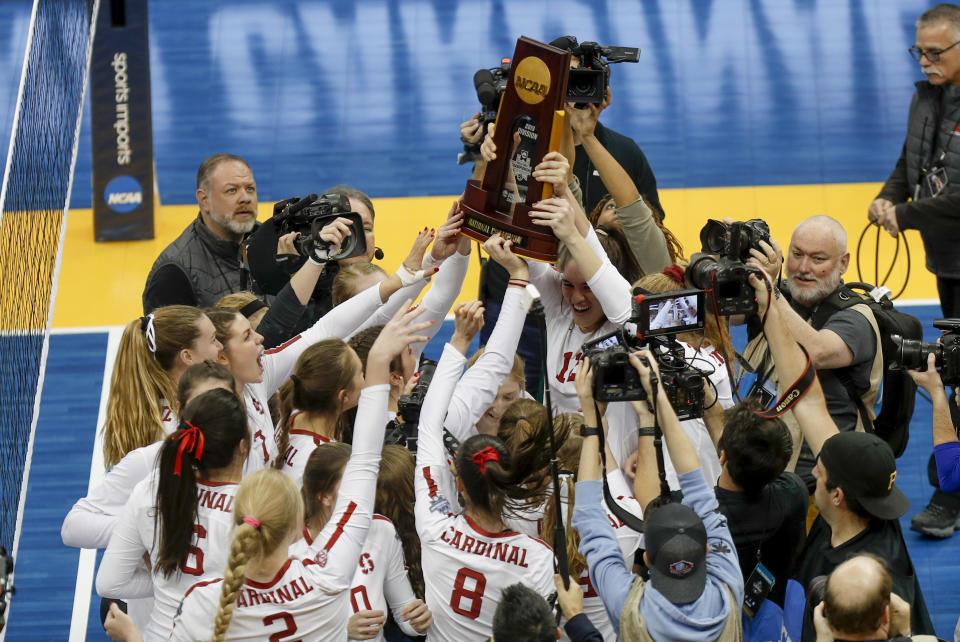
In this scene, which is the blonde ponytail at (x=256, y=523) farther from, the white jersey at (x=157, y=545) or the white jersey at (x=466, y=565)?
the white jersey at (x=466, y=565)

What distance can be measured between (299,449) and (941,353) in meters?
2.57

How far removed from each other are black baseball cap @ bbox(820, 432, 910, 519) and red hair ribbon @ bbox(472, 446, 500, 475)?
3.94 feet

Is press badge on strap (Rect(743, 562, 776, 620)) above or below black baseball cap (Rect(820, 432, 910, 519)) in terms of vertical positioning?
below

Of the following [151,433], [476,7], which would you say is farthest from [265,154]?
[151,433]

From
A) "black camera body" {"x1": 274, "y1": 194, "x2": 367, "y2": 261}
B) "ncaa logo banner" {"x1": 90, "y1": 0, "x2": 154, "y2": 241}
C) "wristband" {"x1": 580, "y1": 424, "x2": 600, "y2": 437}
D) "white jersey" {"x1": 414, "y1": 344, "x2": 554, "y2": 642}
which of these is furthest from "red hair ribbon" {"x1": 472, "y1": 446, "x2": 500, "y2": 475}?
"ncaa logo banner" {"x1": 90, "y1": 0, "x2": 154, "y2": 241}

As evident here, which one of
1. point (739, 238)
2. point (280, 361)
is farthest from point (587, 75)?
point (280, 361)

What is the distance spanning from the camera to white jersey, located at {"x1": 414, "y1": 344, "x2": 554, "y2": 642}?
4543mm

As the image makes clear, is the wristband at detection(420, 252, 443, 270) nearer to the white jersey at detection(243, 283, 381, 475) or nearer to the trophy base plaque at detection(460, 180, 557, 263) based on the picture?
the white jersey at detection(243, 283, 381, 475)

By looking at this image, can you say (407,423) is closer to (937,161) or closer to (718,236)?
(718,236)

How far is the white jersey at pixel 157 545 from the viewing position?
441cm

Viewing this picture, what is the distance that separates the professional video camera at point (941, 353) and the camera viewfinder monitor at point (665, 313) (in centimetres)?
101

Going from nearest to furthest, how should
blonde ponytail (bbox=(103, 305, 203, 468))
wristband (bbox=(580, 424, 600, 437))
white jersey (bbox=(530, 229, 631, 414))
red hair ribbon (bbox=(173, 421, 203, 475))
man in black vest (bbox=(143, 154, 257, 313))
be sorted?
1. red hair ribbon (bbox=(173, 421, 203, 475))
2. wristband (bbox=(580, 424, 600, 437))
3. blonde ponytail (bbox=(103, 305, 203, 468))
4. white jersey (bbox=(530, 229, 631, 414))
5. man in black vest (bbox=(143, 154, 257, 313))

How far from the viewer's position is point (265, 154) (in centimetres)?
1052

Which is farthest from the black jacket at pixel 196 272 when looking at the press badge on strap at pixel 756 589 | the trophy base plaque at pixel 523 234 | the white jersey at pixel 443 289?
the press badge on strap at pixel 756 589
